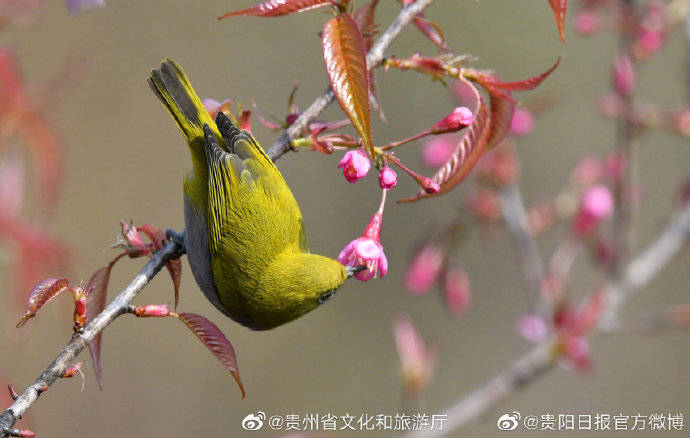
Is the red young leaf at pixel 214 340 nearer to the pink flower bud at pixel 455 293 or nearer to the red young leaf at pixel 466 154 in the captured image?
the red young leaf at pixel 466 154

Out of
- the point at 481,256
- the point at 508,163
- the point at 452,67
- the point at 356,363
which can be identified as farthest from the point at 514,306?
the point at 452,67

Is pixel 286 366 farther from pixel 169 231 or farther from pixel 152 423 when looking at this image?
pixel 169 231

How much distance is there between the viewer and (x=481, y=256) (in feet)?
23.2

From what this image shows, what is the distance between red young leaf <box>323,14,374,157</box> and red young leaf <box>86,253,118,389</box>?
2.81ft

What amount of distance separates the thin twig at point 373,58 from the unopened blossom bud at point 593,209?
79.0 inches

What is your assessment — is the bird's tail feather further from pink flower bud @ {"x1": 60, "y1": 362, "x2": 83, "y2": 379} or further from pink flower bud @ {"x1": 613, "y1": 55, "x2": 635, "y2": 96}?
pink flower bud @ {"x1": 613, "y1": 55, "x2": 635, "y2": 96}

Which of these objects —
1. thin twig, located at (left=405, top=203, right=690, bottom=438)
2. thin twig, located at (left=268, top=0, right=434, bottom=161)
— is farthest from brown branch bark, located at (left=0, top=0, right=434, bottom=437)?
thin twig, located at (left=405, top=203, right=690, bottom=438)

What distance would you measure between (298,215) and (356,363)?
4.16m

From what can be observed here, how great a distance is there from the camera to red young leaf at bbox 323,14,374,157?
1.74 metres

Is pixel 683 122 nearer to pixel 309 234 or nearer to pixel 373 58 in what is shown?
pixel 373 58

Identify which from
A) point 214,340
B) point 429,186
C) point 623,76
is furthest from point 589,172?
point 214,340

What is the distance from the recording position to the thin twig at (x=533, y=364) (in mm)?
3375

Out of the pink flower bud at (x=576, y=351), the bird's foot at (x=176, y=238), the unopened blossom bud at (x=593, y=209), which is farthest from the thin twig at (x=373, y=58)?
the unopened blossom bud at (x=593, y=209)

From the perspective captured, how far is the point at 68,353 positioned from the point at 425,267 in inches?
94.7
